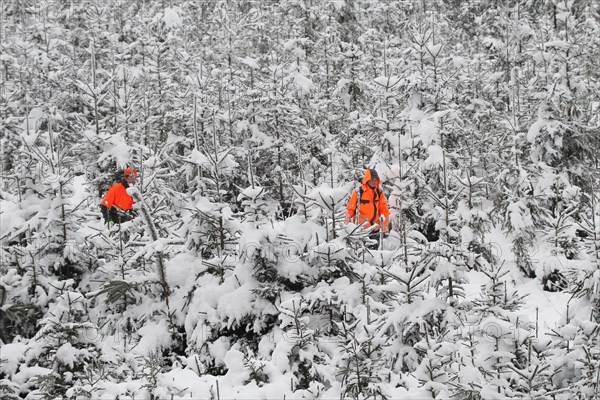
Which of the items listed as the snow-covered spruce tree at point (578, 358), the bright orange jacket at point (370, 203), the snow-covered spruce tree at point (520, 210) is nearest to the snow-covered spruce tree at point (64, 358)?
the snow-covered spruce tree at point (578, 358)

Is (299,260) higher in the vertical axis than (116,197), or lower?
higher

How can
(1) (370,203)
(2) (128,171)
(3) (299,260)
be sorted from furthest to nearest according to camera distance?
(1) (370,203)
(2) (128,171)
(3) (299,260)

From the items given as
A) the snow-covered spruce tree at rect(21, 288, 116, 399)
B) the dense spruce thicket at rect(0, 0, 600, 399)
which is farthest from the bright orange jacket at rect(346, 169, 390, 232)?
the snow-covered spruce tree at rect(21, 288, 116, 399)

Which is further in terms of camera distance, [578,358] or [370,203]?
[370,203]

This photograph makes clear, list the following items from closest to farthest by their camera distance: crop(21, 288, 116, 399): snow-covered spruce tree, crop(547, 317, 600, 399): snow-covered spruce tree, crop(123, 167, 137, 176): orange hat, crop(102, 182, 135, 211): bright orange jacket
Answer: crop(547, 317, 600, 399): snow-covered spruce tree
crop(21, 288, 116, 399): snow-covered spruce tree
crop(123, 167, 137, 176): orange hat
crop(102, 182, 135, 211): bright orange jacket

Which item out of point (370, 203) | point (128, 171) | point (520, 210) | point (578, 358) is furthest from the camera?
point (520, 210)

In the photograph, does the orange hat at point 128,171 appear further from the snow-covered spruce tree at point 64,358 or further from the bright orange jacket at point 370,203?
the bright orange jacket at point 370,203

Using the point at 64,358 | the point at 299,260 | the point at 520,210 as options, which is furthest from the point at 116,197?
the point at 520,210

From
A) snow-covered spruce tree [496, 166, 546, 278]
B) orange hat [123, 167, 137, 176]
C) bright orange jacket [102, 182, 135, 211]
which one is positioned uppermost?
orange hat [123, 167, 137, 176]

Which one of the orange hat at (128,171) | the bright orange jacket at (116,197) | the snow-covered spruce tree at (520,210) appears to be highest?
the orange hat at (128,171)

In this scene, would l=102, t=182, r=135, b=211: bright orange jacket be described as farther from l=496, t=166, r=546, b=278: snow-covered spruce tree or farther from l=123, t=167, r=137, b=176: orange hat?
l=496, t=166, r=546, b=278: snow-covered spruce tree

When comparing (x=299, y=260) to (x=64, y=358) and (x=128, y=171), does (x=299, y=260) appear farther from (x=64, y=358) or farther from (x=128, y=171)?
(x=128, y=171)

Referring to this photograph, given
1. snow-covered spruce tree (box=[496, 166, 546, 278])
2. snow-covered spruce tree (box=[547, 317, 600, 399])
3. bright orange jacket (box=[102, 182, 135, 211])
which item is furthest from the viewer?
bright orange jacket (box=[102, 182, 135, 211])

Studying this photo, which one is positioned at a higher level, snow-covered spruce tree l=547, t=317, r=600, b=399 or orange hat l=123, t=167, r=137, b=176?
orange hat l=123, t=167, r=137, b=176
